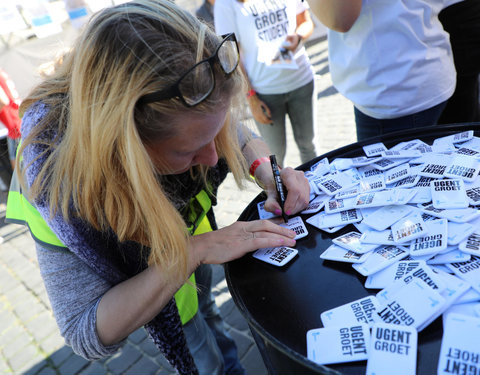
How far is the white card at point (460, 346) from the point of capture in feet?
1.99

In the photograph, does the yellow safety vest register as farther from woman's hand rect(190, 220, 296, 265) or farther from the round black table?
the round black table

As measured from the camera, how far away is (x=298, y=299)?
0.86m

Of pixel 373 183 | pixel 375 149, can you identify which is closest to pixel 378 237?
pixel 373 183

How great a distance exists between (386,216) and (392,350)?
0.44 m

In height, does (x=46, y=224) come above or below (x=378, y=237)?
above

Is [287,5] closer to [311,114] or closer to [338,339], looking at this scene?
[311,114]

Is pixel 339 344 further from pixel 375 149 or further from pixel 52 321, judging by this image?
pixel 52 321

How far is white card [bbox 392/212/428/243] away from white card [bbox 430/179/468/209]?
87mm

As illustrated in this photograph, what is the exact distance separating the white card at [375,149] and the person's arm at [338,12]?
48cm

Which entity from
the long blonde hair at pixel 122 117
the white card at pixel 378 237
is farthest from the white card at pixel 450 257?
the long blonde hair at pixel 122 117

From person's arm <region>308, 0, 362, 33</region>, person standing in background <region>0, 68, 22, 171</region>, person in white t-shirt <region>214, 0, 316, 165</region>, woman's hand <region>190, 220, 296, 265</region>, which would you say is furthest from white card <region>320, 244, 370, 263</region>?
person standing in background <region>0, 68, 22, 171</region>

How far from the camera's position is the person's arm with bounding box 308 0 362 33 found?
1267mm

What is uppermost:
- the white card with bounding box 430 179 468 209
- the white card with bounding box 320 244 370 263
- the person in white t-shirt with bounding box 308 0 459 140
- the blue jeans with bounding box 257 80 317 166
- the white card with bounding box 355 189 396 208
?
the person in white t-shirt with bounding box 308 0 459 140

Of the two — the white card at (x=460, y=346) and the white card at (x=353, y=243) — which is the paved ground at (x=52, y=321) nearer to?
the white card at (x=353, y=243)
